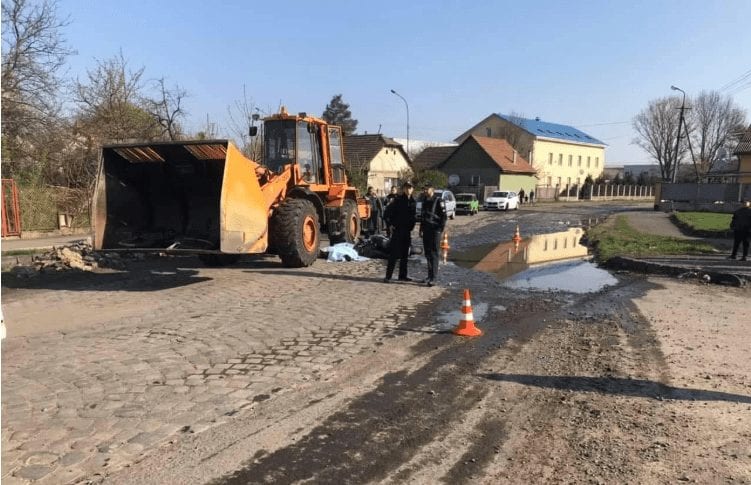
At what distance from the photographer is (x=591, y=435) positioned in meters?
4.30

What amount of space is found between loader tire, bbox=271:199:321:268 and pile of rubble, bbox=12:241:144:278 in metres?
3.78

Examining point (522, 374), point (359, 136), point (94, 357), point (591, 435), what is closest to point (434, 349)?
point (522, 374)

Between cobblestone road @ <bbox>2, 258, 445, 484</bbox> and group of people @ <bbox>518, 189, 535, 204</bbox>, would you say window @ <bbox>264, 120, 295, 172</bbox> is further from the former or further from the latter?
group of people @ <bbox>518, 189, 535, 204</bbox>

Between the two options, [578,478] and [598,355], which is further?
[598,355]

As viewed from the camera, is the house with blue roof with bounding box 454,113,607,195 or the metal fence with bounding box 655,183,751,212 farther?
the house with blue roof with bounding box 454,113,607,195

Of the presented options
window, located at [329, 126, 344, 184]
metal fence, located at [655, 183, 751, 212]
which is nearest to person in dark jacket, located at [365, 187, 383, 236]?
window, located at [329, 126, 344, 184]

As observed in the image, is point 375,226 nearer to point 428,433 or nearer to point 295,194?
point 295,194

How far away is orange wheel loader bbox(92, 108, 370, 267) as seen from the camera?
9484 mm

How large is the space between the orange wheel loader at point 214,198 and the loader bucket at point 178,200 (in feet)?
0.06

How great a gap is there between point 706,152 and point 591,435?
97389 mm

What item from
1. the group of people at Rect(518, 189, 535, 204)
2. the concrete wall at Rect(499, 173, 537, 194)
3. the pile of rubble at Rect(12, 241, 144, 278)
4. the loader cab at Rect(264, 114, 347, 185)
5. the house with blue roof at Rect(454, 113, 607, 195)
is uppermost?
the house with blue roof at Rect(454, 113, 607, 195)

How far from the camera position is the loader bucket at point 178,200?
9336mm

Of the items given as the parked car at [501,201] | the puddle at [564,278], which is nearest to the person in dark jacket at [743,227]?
the puddle at [564,278]

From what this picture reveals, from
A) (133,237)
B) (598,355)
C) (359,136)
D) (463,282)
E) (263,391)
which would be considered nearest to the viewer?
(263,391)
